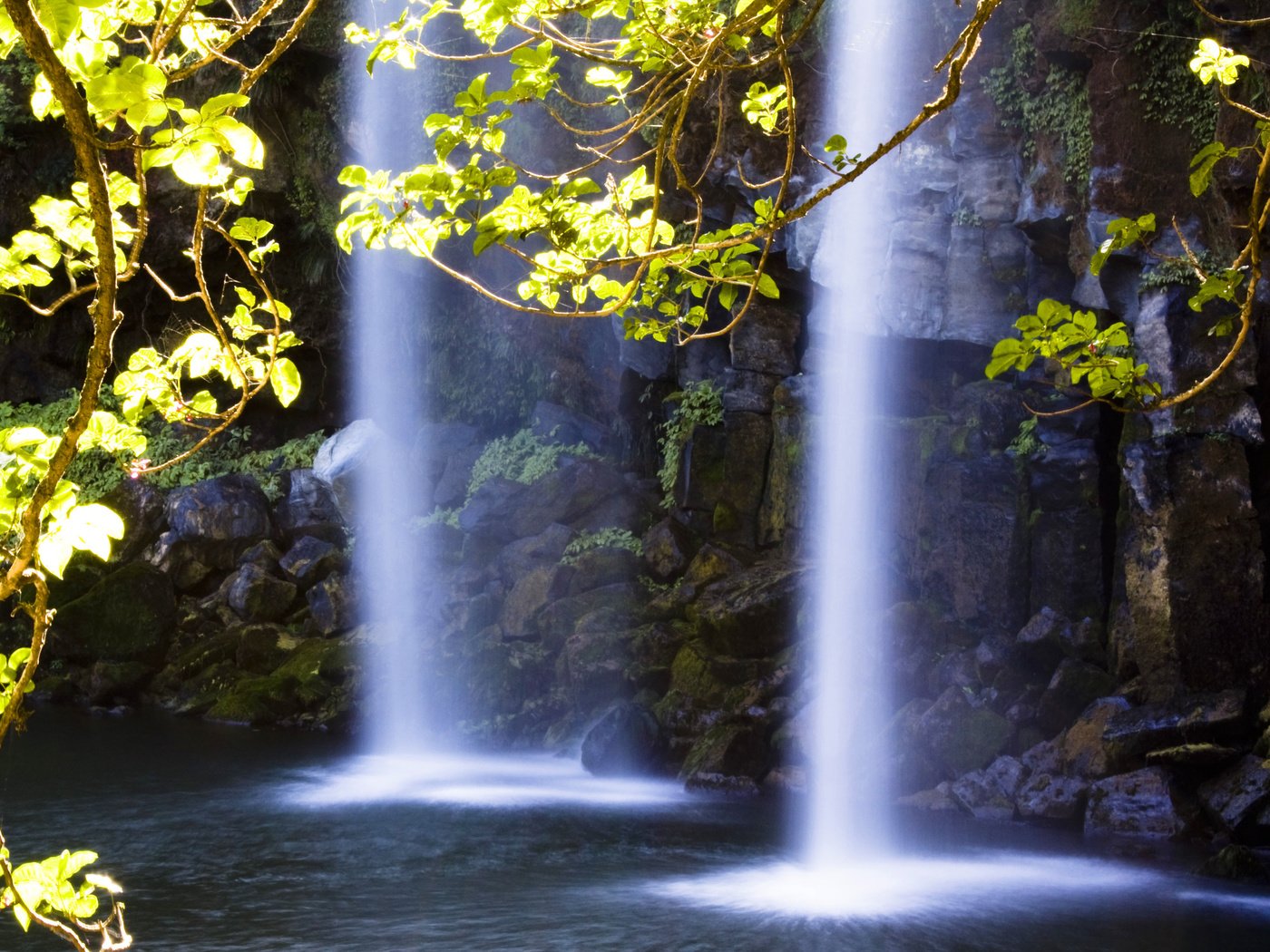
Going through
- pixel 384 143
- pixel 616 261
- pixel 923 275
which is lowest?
pixel 616 261

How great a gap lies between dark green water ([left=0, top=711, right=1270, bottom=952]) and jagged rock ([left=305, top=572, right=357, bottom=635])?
3639mm

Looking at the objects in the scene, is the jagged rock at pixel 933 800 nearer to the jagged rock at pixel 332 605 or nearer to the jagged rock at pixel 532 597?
the jagged rock at pixel 532 597

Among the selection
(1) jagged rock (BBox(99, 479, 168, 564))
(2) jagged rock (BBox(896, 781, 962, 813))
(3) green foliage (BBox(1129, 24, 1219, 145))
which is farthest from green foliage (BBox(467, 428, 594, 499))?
(3) green foliage (BBox(1129, 24, 1219, 145))

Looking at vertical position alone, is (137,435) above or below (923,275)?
below

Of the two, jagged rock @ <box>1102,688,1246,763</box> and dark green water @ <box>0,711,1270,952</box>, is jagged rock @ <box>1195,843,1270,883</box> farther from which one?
jagged rock @ <box>1102,688,1246,763</box>

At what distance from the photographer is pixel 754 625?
10812mm

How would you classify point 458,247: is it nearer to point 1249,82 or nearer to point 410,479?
point 410,479

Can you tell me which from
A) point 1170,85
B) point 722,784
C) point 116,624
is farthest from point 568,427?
point 1170,85

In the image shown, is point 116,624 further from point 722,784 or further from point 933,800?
point 933,800

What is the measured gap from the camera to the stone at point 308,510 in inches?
603

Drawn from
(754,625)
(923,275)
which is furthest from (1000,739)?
(923,275)

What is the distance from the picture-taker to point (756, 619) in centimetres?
1081

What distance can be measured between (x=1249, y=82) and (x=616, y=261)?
8.53 m

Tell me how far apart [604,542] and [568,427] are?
2.86 meters
